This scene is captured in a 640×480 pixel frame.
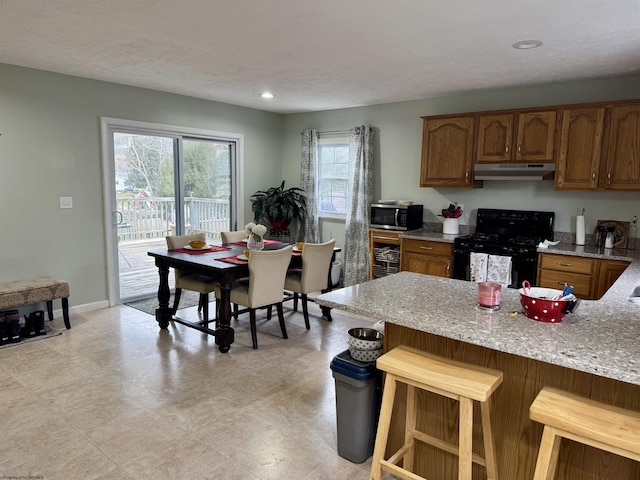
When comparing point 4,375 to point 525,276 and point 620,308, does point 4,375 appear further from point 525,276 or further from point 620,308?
point 525,276

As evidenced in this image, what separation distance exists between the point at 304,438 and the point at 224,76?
3.35 meters

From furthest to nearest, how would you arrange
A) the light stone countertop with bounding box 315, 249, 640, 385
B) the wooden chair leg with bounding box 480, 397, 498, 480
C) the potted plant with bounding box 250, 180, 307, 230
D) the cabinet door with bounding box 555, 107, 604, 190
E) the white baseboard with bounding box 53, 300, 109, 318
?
the potted plant with bounding box 250, 180, 307, 230
the white baseboard with bounding box 53, 300, 109, 318
the cabinet door with bounding box 555, 107, 604, 190
the wooden chair leg with bounding box 480, 397, 498, 480
the light stone countertop with bounding box 315, 249, 640, 385

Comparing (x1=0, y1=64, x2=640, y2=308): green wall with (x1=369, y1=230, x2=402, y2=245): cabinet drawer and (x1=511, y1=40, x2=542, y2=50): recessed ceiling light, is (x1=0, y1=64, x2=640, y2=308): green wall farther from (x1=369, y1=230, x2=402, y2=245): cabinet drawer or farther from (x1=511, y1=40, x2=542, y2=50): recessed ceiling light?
(x1=511, y1=40, x2=542, y2=50): recessed ceiling light

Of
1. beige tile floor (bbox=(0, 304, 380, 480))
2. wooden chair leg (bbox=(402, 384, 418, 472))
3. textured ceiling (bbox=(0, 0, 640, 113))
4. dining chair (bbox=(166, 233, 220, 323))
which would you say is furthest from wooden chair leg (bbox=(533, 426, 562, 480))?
dining chair (bbox=(166, 233, 220, 323))

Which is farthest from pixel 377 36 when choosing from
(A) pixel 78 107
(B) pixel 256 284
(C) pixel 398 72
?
(A) pixel 78 107

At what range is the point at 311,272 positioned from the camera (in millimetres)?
4281

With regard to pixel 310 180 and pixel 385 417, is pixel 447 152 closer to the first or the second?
pixel 310 180

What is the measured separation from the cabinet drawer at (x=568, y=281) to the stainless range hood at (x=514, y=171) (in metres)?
0.94

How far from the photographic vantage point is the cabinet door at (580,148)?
3.95m

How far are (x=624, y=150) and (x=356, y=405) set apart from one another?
3.37 m

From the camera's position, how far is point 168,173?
5.44m

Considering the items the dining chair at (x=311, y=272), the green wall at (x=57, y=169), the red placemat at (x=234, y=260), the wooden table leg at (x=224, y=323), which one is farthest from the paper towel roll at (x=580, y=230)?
the green wall at (x=57, y=169)

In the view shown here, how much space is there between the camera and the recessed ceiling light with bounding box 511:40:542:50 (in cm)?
305

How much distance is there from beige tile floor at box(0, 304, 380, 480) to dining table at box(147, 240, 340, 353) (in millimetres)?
132
